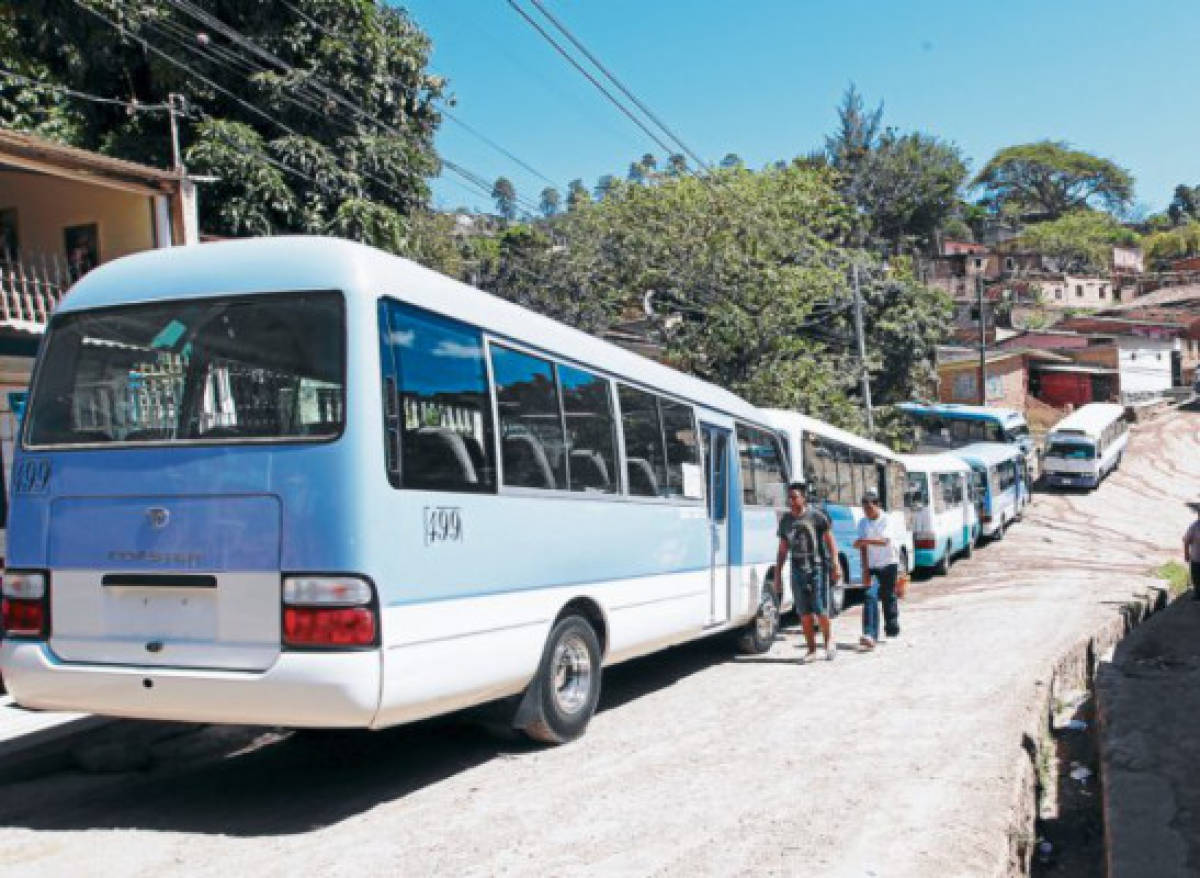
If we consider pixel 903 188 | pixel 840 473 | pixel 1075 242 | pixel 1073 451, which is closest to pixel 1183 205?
pixel 1075 242

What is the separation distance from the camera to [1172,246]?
107688mm

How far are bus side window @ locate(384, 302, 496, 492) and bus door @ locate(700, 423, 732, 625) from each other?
4071 millimetres

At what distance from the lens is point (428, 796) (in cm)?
582

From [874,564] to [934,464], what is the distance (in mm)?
12594

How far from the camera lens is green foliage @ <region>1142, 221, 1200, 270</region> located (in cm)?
10600

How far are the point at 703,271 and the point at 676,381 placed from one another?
64.0ft

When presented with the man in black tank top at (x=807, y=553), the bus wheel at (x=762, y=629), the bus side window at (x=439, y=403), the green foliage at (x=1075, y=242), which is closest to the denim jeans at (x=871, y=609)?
the bus wheel at (x=762, y=629)

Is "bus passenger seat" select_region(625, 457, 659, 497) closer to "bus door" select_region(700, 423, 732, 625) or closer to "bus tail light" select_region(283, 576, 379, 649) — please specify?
"bus door" select_region(700, 423, 732, 625)

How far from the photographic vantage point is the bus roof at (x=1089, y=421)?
40969mm


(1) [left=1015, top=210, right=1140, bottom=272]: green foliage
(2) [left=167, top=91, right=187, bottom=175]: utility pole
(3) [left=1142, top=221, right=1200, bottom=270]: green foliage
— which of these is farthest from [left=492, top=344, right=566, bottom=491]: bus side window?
(3) [left=1142, top=221, right=1200, bottom=270]: green foliage

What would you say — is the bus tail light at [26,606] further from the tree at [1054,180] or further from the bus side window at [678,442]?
the tree at [1054,180]

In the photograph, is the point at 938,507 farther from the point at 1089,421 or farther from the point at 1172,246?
the point at 1172,246

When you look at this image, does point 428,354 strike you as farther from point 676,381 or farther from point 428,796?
point 676,381

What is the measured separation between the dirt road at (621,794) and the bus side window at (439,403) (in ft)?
5.72
